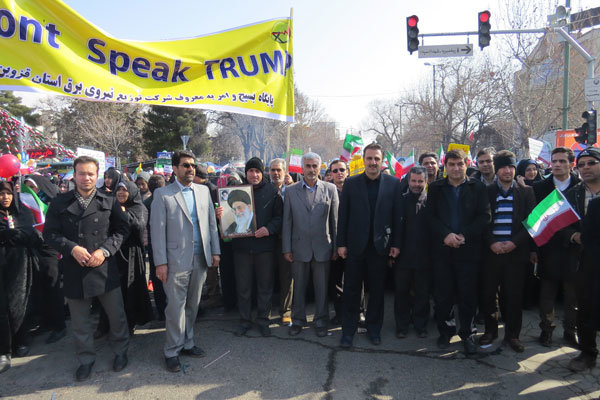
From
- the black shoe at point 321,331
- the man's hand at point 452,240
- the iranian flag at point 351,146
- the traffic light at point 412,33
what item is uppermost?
the traffic light at point 412,33

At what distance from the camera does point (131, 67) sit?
13.6 feet

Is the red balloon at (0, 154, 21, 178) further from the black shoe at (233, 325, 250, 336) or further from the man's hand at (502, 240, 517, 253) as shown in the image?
the man's hand at (502, 240, 517, 253)

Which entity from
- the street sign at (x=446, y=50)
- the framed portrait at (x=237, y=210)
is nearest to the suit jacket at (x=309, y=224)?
the framed portrait at (x=237, y=210)

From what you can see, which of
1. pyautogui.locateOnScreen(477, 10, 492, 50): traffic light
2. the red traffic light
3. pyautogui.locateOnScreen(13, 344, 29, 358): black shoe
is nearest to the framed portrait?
pyautogui.locateOnScreen(13, 344, 29, 358): black shoe

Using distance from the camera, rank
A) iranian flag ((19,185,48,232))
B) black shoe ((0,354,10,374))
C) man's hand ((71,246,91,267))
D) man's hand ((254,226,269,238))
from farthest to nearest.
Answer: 1. man's hand ((254,226,269,238))
2. iranian flag ((19,185,48,232))
3. black shoe ((0,354,10,374))
4. man's hand ((71,246,91,267))

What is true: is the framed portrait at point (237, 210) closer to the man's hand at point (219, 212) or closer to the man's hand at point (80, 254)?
the man's hand at point (219, 212)

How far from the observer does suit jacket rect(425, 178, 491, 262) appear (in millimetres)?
3867

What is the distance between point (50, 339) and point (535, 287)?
6526 millimetres

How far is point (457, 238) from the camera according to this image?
3869 millimetres

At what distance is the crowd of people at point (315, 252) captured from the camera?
3.62 meters

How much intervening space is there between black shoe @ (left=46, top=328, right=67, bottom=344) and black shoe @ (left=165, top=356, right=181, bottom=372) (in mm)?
1776

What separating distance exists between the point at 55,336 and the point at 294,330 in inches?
116

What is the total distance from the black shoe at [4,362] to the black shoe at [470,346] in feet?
16.1

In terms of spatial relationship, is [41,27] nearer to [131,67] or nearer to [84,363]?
[131,67]
